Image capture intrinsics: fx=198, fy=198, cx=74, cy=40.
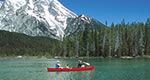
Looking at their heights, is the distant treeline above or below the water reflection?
above

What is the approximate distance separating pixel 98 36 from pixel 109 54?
1670 centimetres

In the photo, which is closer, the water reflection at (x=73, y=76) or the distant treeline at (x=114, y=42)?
the water reflection at (x=73, y=76)

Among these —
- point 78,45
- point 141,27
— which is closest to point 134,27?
point 141,27

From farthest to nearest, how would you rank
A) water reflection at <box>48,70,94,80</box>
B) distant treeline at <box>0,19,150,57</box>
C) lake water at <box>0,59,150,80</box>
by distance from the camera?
distant treeline at <box>0,19,150,57</box> < lake water at <box>0,59,150,80</box> < water reflection at <box>48,70,94,80</box>

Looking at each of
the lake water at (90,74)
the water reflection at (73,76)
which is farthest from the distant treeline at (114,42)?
the water reflection at (73,76)

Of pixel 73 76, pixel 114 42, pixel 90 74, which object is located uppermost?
pixel 114 42

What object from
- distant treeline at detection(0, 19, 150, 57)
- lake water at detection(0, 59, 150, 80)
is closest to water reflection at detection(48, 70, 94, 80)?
lake water at detection(0, 59, 150, 80)

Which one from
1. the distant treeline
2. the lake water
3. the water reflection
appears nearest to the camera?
the water reflection

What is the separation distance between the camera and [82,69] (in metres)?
49.5

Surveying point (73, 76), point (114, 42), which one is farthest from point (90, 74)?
point (114, 42)

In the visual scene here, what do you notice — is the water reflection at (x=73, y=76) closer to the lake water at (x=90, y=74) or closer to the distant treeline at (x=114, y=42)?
the lake water at (x=90, y=74)

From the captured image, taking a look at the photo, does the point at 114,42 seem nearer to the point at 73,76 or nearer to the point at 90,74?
the point at 90,74

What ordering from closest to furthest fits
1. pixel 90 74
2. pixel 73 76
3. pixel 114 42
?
pixel 73 76 → pixel 90 74 → pixel 114 42

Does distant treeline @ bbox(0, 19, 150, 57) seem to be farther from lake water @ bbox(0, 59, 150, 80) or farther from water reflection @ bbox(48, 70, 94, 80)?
water reflection @ bbox(48, 70, 94, 80)
